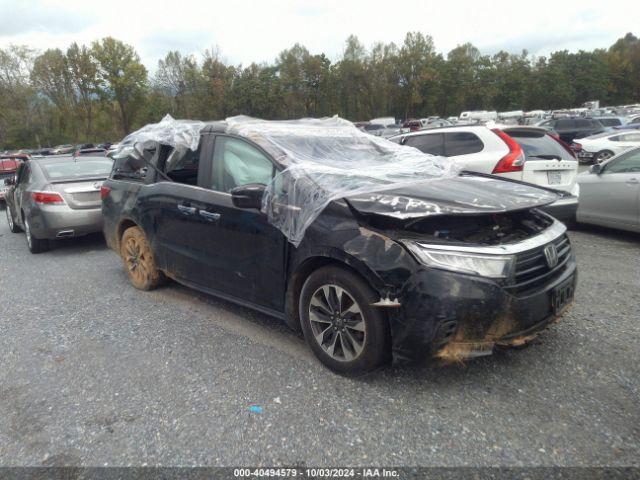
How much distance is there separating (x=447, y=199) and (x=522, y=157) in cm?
403

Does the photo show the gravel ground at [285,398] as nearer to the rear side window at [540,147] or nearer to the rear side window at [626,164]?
the rear side window at [540,147]

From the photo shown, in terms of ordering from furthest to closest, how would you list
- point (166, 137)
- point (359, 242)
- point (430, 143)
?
point (430, 143), point (166, 137), point (359, 242)

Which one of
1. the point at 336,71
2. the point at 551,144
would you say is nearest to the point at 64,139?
the point at 336,71

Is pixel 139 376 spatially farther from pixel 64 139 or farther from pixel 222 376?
pixel 64 139

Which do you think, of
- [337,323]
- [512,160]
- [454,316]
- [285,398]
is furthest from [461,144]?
[285,398]

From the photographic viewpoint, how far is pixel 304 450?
264 cm

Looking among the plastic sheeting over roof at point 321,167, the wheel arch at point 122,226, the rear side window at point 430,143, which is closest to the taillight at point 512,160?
the rear side window at point 430,143

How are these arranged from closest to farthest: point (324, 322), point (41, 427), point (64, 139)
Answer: point (41, 427) < point (324, 322) < point (64, 139)

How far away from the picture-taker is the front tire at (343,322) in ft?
9.95

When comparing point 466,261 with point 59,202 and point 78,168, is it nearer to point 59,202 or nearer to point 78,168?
point 59,202

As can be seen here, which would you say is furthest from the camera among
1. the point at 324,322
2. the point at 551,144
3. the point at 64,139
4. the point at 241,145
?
the point at 64,139

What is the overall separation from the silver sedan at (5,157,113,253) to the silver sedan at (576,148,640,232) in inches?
285

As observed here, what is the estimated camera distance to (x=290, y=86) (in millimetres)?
53312

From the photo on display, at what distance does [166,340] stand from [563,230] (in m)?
3.22
